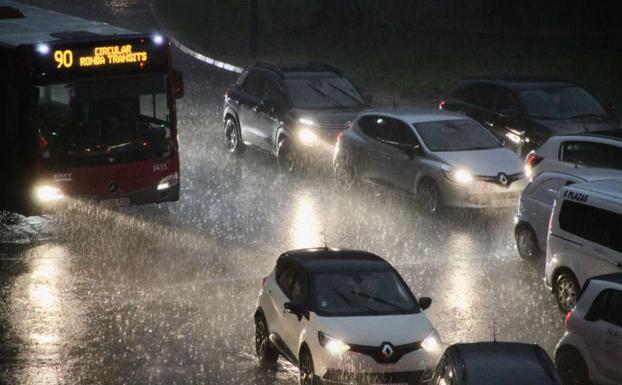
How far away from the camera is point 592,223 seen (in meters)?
15.6

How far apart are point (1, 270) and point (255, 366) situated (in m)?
5.88

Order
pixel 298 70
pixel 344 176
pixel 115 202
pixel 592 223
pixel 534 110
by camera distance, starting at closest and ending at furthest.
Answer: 1. pixel 592 223
2. pixel 115 202
3. pixel 344 176
4. pixel 534 110
5. pixel 298 70

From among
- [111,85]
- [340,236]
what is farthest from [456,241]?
[111,85]

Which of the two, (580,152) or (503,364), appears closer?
(503,364)

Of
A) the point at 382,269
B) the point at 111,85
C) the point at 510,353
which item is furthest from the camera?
the point at 111,85

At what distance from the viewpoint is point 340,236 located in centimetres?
2081

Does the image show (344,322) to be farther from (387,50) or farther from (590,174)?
(387,50)

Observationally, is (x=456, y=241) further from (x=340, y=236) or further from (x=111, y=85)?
(x=111, y=85)

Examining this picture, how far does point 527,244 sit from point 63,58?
770 cm

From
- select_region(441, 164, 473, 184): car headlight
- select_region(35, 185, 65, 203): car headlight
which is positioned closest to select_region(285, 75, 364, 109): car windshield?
select_region(441, 164, 473, 184): car headlight

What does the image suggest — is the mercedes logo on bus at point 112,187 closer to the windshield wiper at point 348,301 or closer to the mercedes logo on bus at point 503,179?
the mercedes logo on bus at point 503,179

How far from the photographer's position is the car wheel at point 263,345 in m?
14.2

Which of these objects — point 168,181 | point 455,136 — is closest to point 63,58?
point 168,181

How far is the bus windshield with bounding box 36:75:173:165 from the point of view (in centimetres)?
1986
